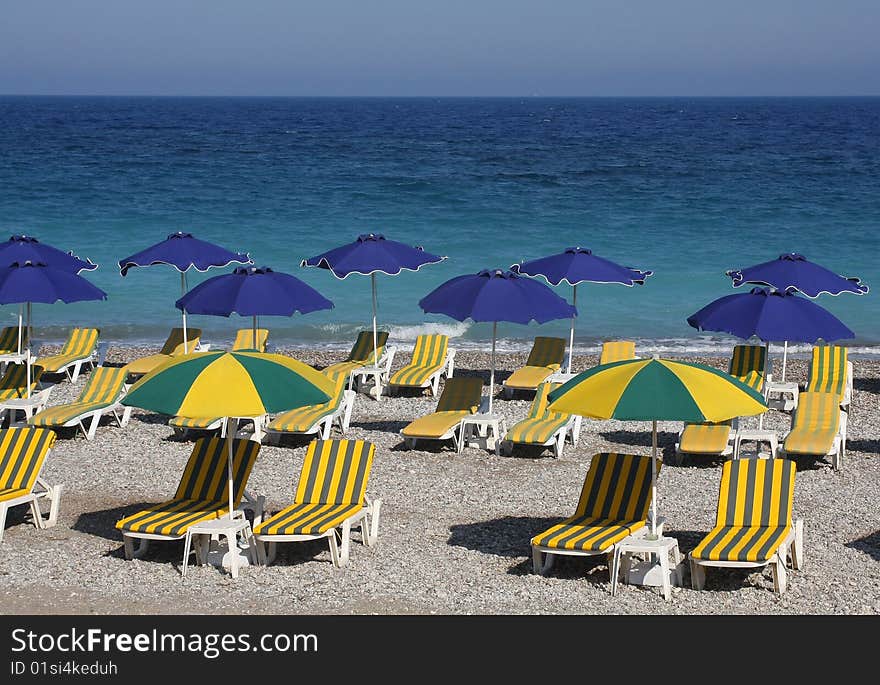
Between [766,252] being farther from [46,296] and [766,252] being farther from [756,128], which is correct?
[756,128]

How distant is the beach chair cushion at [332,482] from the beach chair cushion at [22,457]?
200cm

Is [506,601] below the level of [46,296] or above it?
below

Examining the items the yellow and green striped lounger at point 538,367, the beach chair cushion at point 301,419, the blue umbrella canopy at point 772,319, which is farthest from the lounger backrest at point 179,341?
the blue umbrella canopy at point 772,319

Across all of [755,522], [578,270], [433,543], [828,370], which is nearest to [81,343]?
[578,270]

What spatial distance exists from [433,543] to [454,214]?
2919cm

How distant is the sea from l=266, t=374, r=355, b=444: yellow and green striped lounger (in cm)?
670

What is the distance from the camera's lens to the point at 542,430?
12.2 m

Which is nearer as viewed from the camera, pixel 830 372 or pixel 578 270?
pixel 830 372

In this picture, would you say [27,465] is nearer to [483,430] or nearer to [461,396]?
[483,430]

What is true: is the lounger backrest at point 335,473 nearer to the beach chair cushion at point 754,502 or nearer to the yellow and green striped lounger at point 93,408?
the beach chair cushion at point 754,502

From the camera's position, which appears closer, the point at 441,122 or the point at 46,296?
the point at 46,296

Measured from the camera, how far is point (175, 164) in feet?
174

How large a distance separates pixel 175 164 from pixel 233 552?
151 ft

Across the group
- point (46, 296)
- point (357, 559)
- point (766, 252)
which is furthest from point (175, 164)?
point (357, 559)
